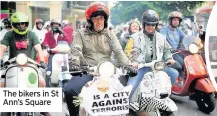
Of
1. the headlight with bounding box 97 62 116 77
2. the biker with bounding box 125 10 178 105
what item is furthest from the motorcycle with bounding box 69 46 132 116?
the biker with bounding box 125 10 178 105

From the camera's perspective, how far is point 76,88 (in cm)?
308

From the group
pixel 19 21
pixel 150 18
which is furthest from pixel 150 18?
pixel 19 21

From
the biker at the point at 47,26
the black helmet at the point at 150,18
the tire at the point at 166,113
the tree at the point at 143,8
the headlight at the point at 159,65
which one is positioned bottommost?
the tire at the point at 166,113

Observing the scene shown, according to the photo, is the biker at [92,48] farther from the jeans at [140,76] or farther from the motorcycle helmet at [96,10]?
the jeans at [140,76]

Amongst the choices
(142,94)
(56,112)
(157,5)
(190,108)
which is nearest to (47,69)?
(56,112)

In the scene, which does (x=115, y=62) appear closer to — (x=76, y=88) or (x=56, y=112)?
(x=76, y=88)

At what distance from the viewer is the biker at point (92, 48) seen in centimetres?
305

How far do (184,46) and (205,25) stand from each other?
0.23 meters

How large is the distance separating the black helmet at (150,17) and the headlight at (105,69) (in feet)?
1.42

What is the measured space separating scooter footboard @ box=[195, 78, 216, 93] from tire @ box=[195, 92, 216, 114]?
0.03 meters

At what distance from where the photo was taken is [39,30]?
3.07 m

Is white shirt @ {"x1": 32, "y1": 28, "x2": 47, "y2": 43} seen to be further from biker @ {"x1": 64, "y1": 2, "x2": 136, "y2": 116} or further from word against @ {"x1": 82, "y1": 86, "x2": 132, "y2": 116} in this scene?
word against @ {"x1": 82, "y1": 86, "x2": 132, "y2": 116}

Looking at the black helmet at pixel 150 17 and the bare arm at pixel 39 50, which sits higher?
the black helmet at pixel 150 17

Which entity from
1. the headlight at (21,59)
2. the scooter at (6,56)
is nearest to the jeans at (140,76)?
the headlight at (21,59)
